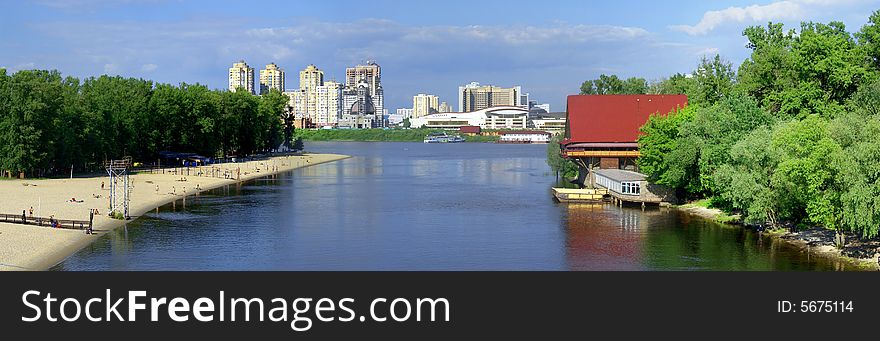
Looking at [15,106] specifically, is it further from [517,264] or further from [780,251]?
[780,251]

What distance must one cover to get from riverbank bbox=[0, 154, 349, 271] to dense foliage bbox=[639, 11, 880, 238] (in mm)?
35454

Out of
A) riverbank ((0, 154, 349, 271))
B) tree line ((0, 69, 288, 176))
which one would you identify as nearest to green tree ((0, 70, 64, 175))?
tree line ((0, 69, 288, 176))

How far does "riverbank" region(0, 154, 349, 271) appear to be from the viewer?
135ft

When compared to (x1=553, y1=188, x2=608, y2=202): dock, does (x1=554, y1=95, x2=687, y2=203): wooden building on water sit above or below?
above

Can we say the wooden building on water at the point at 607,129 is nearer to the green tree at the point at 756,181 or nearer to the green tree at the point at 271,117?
the green tree at the point at 756,181

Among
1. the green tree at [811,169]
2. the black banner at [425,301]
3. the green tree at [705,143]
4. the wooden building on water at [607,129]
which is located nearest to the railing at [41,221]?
the black banner at [425,301]

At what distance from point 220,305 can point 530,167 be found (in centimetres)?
10161

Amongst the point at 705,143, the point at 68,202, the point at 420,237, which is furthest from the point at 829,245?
the point at 68,202

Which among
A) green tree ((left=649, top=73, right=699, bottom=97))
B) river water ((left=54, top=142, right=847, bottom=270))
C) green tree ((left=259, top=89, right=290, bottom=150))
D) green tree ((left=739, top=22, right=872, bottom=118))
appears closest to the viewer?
river water ((left=54, top=142, right=847, bottom=270))

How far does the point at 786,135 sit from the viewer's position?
47969 mm

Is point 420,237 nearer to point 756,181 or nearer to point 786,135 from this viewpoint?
point 756,181

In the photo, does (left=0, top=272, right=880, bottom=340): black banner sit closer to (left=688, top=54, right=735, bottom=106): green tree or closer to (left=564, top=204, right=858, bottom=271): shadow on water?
(left=564, top=204, right=858, bottom=271): shadow on water

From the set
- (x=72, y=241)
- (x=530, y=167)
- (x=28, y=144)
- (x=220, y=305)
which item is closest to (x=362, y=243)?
(x=72, y=241)

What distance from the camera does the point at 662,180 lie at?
65125 millimetres
